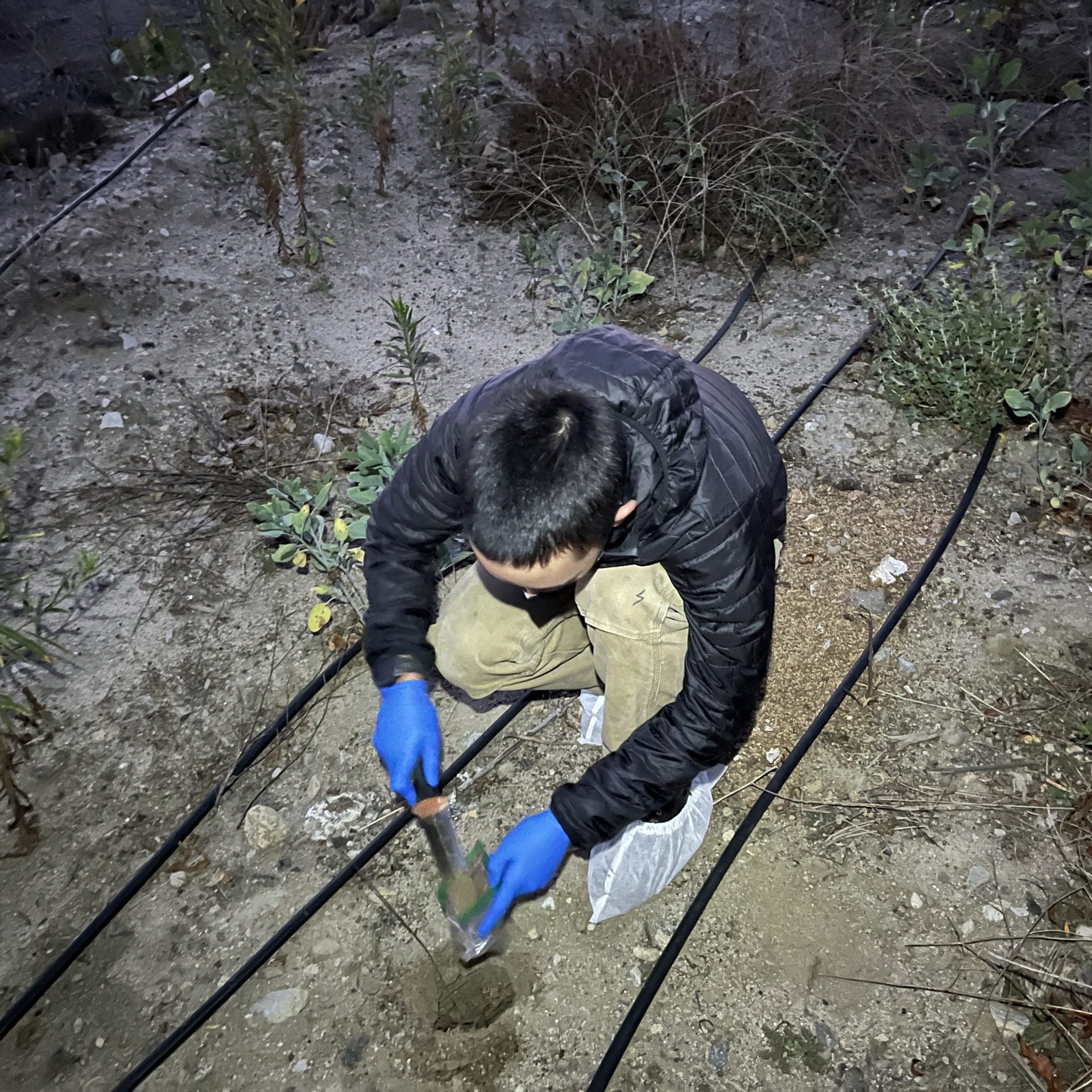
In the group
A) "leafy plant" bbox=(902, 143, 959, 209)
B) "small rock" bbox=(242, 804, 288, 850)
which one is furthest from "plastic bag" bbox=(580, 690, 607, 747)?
"leafy plant" bbox=(902, 143, 959, 209)

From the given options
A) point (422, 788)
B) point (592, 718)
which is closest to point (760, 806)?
point (592, 718)

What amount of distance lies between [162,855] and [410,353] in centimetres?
157

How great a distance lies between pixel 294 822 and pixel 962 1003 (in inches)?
58.3

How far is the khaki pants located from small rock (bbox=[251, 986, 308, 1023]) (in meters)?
0.72

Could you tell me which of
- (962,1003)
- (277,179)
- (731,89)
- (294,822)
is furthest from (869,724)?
(277,179)

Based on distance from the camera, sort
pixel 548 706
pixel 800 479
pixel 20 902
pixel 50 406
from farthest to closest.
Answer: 1. pixel 50 406
2. pixel 800 479
3. pixel 548 706
4. pixel 20 902

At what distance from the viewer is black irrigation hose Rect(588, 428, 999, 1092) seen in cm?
165

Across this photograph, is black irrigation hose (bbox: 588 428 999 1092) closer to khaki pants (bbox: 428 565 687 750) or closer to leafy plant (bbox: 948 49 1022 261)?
khaki pants (bbox: 428 565 687 750)

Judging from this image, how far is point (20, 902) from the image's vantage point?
191 centimetres

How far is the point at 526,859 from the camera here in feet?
5.32

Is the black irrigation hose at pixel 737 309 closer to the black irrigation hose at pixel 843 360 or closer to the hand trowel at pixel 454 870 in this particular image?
the black irrigation hose at pixel 843 360

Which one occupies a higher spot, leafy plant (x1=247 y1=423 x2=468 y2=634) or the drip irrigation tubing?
leafy plant (x1=247 y1=423 x2=468 y2=634)

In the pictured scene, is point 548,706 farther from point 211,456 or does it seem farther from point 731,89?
point 731,89

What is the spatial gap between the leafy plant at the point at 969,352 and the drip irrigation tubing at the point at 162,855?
1840 millimetres
